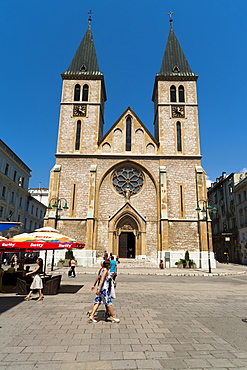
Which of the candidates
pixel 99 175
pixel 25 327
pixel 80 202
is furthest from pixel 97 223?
pixel 25 327

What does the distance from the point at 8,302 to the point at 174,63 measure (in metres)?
34.5

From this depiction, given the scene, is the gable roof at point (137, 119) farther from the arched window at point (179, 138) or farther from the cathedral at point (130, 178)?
the arched window at point (179, 138)

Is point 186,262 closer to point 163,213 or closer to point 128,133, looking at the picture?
point 163,213

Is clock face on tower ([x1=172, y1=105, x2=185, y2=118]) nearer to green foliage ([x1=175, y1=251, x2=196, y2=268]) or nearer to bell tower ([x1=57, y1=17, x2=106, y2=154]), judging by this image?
bell tower ([x1=57, y1=17, x2=106, y2=154])

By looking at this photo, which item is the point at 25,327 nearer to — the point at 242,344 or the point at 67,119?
the point at 242,344

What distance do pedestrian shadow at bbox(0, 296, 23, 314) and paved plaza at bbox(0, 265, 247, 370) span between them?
1.3 inches

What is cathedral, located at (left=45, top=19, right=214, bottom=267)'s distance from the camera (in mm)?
26250

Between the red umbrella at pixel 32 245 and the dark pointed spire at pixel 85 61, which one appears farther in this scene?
the dark pointed spire at pixel 85 61

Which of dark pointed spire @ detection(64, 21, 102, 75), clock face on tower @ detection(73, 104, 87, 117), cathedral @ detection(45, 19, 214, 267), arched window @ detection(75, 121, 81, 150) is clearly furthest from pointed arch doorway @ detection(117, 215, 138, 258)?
dark pointed spire @ detection(64, 21, 102, 75)

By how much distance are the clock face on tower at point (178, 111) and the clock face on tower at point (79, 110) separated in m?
11.0

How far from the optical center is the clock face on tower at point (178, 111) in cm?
3092

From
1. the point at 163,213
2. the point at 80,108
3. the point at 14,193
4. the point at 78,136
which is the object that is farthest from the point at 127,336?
the point at 14,193

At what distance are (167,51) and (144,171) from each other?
1934 cm

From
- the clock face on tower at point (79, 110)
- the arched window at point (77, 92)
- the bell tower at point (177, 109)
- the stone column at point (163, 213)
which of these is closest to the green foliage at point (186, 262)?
the stone column at point (163, 213)
